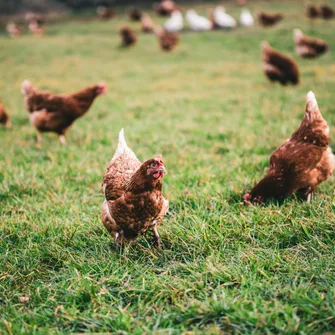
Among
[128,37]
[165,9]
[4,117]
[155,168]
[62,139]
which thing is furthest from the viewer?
[165,9]

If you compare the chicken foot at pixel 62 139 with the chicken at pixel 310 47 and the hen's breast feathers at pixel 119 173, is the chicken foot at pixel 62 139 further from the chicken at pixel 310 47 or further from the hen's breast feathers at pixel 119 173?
the chicken at pixel 310 47

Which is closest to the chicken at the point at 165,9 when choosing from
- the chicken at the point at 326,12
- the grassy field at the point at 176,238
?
the chicken at the point at 326,12

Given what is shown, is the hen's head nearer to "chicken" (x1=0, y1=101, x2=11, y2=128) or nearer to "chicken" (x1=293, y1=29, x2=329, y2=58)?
"chicken" (x1=0, y1=101, x2=11, y2=128)

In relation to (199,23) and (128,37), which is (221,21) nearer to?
(199,23)

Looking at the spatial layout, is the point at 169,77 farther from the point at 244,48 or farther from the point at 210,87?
the point at 244,48

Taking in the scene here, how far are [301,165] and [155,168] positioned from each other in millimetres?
1435

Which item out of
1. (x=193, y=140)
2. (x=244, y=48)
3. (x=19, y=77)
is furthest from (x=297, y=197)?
(x=244, y=48)

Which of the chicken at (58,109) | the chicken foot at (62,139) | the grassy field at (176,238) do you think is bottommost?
the chicken foot at (62,139)

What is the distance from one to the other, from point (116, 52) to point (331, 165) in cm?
1364

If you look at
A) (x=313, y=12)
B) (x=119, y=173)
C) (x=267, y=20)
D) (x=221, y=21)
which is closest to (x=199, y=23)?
(x=221, y=21)

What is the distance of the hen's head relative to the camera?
244 cm

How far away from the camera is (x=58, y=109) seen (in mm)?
5285

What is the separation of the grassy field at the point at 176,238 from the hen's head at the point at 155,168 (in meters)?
0.58

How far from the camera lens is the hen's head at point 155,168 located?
2.44 meters
